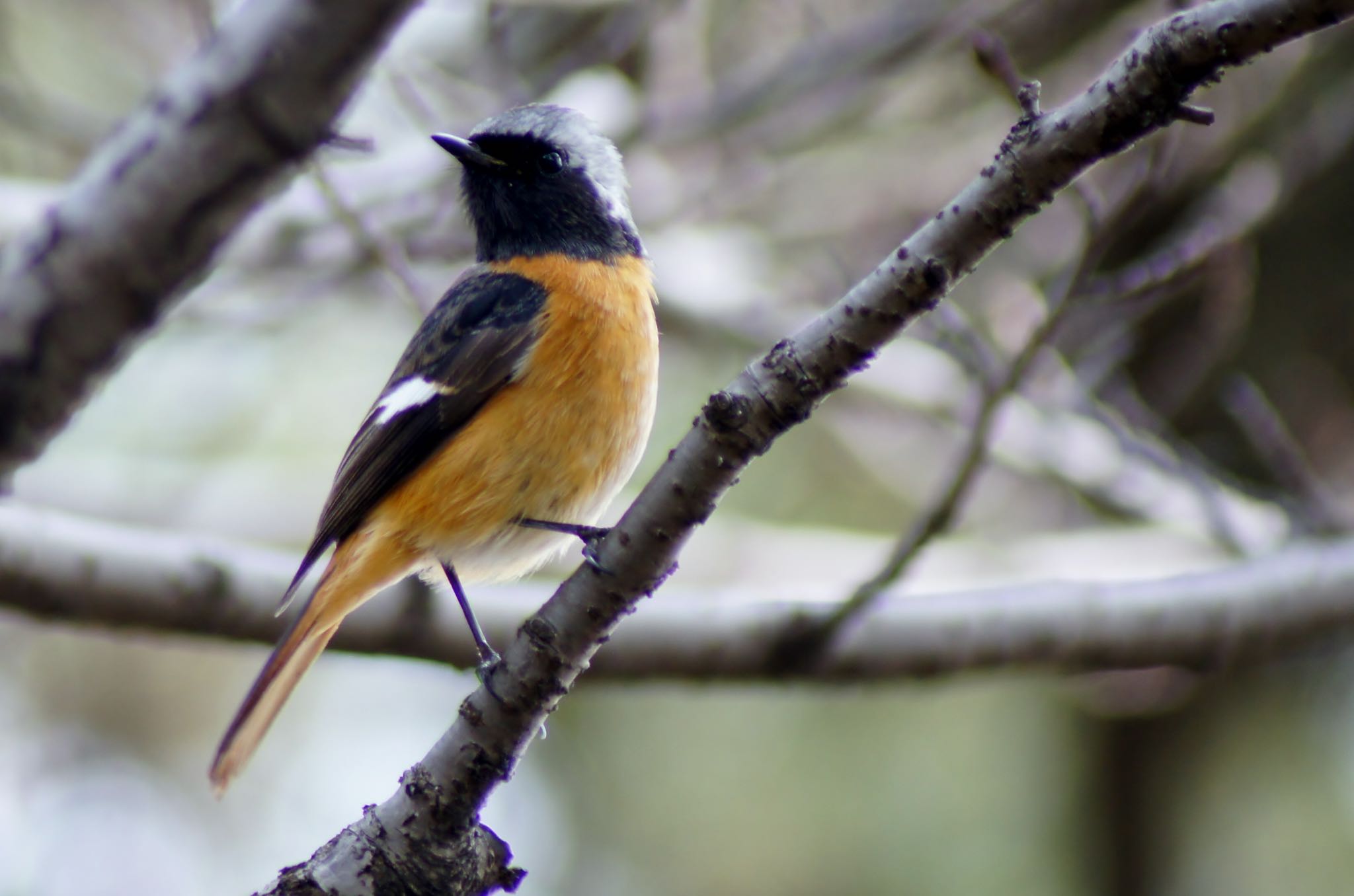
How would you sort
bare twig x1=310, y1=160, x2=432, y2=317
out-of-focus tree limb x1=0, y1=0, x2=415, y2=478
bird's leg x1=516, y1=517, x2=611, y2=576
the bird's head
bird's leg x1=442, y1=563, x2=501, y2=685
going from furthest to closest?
the bird's head
bare twig x1=310, y1=160, x2=432, y2=317
bird's leg x1=442, y1=563, x2=501, y2=685
out-of-focus tree limb x1=0, y1=0, x2=415, y2=478
bird's leg x1=516, y1=517, x2=611, y2=576

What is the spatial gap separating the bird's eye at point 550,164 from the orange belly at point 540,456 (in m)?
0.86

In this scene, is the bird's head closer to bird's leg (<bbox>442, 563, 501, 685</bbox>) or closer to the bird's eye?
the bird's eye

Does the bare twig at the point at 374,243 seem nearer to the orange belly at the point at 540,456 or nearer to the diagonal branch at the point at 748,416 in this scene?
the orange belly at the point at 540,456

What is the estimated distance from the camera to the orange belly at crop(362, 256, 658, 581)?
150 inches

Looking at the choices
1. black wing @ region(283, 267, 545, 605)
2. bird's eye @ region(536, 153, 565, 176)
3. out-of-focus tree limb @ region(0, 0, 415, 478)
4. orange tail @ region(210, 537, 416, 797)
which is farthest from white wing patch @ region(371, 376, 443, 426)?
bird's eye @ region(536, 153, 565, 176)

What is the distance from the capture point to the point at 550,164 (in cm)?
470

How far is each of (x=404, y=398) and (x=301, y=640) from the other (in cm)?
92

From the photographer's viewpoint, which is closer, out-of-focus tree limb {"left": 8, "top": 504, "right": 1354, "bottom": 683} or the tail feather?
the tail feather

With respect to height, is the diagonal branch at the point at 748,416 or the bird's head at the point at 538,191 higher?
the bird's head at the point at 538,191

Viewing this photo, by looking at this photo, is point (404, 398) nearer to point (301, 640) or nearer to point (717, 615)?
point (301, 640)

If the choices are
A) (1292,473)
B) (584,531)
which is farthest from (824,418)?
(584,531)

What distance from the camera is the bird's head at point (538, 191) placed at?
4.61 meters

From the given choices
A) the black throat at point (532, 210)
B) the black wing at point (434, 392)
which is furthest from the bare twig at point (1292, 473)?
the black wing at point (434, 392)

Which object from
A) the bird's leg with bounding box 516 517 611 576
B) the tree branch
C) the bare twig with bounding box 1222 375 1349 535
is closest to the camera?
the tree branch
